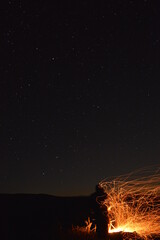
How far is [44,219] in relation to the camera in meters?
10.6

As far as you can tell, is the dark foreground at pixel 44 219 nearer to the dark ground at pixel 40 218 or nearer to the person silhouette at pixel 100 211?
the dark ground at pixel 40 218

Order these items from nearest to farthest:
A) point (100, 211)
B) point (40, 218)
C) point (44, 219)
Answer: point (100, 211)
point (44, 219)
point (40, 218)

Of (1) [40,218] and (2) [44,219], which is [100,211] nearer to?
(2) [44,219]

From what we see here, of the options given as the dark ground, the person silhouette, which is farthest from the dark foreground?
the person silhouette

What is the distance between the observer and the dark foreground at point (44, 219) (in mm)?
7273

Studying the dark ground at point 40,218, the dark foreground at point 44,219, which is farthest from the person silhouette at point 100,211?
the dark ground at point 40,218

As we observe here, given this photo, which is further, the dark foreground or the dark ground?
the dark ground

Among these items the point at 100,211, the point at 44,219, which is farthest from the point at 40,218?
the point at 100,211

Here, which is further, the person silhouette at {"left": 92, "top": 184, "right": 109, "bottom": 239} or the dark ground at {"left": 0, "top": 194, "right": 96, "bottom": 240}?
the dark ground at {"left": 0, "top": 194, "right": 96, "bottom": 240}

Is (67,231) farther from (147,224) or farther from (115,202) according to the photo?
(147,224)

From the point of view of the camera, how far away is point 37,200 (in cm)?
1474

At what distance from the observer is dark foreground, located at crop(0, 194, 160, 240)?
7.27m

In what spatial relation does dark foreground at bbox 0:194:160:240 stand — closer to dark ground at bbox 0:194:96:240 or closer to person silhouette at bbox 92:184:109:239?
dark ground at bbox 0:194:96:240

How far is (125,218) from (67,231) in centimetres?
144
